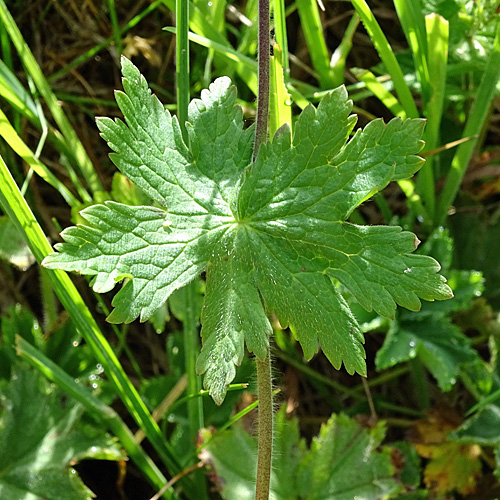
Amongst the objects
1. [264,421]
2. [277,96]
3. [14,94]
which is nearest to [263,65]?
[277,96]

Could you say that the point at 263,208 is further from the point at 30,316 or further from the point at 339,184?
the point at 30,316

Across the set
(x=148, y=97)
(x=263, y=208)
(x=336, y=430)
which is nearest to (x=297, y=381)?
(x=336, y=430)

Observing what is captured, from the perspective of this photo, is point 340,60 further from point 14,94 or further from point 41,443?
point 41,443

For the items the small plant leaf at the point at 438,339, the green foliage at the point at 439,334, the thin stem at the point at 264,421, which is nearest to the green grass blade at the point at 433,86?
the green foliage at the point at 439,334

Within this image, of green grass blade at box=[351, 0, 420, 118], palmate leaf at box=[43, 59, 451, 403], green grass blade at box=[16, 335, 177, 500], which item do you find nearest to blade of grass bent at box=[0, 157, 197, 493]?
green grass blade at box=[16, 335, 177, 500]

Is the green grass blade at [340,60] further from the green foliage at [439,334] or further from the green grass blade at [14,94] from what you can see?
the green grass blade at [14,94]

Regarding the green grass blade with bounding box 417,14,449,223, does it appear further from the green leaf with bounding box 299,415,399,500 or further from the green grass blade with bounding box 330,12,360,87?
the green leaf with bounding box 299,415,399,500
